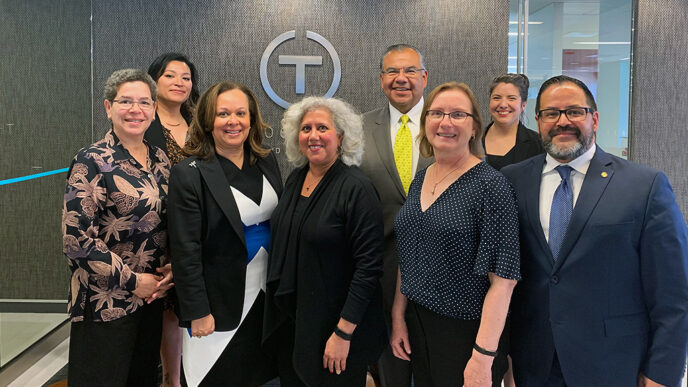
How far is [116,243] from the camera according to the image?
221cm

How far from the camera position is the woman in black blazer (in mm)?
2152

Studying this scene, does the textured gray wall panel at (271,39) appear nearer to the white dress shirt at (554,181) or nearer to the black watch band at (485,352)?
the white dress shirt at (554,181)

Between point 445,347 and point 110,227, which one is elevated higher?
point 110,227

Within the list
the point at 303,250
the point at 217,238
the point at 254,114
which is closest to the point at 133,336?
the point at 217,238

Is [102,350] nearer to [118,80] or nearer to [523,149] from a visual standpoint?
[118,80]

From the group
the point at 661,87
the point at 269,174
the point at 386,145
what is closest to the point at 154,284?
the point at 269,174

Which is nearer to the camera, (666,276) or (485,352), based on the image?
(666,276)

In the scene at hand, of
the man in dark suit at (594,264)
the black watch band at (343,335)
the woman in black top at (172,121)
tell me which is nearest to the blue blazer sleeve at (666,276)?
the man in dark suit at (594,264)

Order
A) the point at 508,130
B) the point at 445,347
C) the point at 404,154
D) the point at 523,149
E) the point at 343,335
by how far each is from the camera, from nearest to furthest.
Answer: the point at 445,347
the point at 343,335
the point at 404,154
the point at 523,149
the point at 508,130

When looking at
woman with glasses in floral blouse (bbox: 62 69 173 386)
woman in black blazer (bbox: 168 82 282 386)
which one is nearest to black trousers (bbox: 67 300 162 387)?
woman with glasses in floral blouse (bbox: 62 69 173 386)

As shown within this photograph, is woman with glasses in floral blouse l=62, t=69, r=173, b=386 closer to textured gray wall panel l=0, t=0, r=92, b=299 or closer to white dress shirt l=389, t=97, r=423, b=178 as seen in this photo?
white dress shirt l=389, t=97, r=423, b=178

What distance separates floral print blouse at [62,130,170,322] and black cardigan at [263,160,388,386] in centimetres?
56

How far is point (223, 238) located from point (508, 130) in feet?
5.80

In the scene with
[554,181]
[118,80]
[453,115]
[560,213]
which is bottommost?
[560,213]
